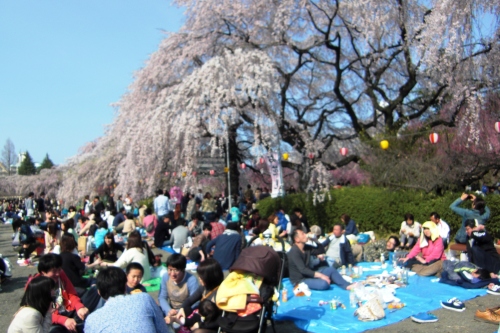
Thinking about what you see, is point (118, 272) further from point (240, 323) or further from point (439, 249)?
point (439, 249)

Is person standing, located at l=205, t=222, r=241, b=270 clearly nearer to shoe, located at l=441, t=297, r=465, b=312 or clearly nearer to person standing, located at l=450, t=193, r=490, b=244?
shoe, located at l=441, t=297, r=465, b=312

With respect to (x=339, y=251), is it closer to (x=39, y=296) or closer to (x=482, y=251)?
(x=482, y=251)

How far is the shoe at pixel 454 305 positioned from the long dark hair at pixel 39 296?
4.83 meters

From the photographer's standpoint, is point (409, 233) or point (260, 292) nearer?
point (260, 292)

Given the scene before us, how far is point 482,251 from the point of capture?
7.45 meters

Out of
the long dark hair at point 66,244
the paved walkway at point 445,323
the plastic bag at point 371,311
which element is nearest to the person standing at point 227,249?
the paved walkway at point 445,323

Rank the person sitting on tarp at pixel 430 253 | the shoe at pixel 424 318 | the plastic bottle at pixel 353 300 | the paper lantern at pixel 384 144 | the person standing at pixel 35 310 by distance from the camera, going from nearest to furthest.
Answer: the person standing at pixel 35 310 < the shoe at pixel 424 318 < the plastic bottle at pixel 353 300 < the person sitting on tarp at pixel 430 253 < the paper lantern at pixel 384 144

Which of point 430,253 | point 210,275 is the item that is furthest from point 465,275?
point 210,275

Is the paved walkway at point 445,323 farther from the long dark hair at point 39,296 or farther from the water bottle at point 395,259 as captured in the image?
the long dark hair at point 39,296

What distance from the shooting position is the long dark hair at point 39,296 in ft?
12.2

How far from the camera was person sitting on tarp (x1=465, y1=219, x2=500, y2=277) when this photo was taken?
24.2 ft

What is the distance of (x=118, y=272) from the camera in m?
3.83

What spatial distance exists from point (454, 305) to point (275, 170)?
883cm

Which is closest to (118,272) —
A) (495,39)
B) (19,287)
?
(19,287)
